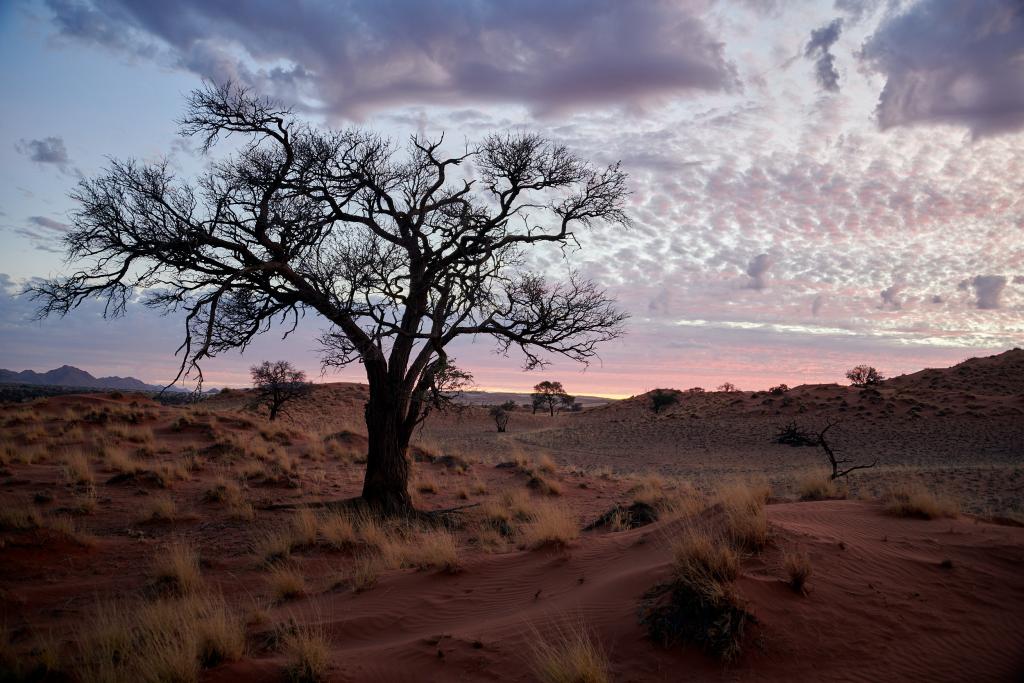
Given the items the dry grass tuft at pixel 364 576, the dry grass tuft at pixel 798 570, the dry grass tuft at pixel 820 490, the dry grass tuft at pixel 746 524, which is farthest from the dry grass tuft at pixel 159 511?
the dry grass tuft at pixel 820 490

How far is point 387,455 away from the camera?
1270 centimetres

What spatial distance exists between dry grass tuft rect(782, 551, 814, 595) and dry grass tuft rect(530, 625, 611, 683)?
2214 millimetres

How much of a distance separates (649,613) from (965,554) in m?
4.73

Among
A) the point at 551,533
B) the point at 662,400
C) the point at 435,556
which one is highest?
the point at 662,400

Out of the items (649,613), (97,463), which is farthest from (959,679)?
(97,463)

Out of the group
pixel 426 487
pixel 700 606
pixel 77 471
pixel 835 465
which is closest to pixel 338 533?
pixel 426 487

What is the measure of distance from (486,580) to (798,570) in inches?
167

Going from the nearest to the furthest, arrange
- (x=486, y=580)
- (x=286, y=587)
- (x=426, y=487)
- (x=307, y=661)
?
(x=307, y=661)
(x=286, y=587)
(x=486, y=580)
(x=426, y=487)

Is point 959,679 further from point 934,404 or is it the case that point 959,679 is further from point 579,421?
point 579,421

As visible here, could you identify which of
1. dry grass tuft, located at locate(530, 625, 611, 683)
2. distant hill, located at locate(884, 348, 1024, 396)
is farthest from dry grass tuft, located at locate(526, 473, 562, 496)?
distant hill, located at locate(884, 348, 1024, 396)

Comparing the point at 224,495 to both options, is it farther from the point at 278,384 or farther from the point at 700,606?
the point at 278,384

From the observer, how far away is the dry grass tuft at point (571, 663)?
181 inches

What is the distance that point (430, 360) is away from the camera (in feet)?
44.0

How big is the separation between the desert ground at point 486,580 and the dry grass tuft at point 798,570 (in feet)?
0.10
